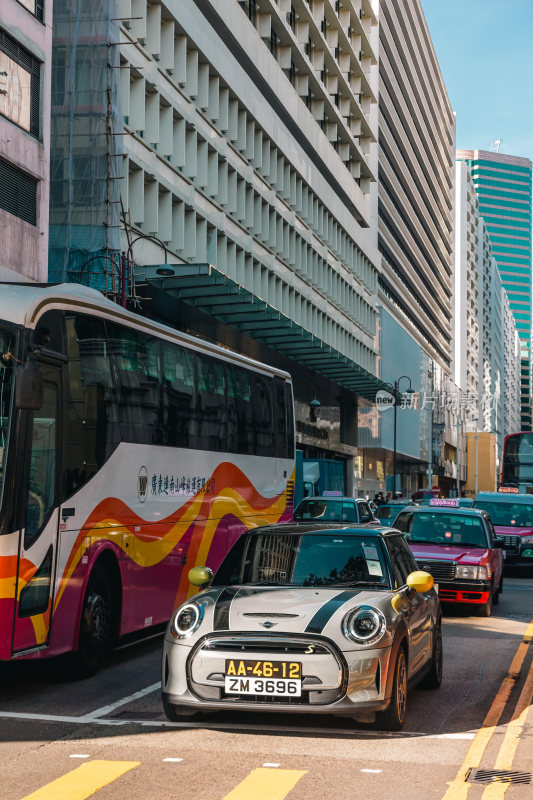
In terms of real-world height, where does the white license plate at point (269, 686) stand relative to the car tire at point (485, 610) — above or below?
above

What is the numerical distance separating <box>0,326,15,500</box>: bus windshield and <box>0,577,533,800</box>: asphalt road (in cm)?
210

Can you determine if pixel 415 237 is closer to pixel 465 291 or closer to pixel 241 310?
pixel 465 291

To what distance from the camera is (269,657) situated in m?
7.59

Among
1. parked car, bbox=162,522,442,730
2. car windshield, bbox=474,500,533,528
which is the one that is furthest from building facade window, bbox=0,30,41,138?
parked car, bbox=162,522,442,730

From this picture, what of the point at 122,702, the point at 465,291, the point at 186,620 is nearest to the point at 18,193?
the point at 122,702

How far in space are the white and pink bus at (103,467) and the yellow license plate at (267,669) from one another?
8.31 ft

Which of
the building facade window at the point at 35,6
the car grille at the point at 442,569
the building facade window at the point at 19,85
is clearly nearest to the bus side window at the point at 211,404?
the car grille at the point at 442,569

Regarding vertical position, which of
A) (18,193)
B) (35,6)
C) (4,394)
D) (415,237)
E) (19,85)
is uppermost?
(415,237)

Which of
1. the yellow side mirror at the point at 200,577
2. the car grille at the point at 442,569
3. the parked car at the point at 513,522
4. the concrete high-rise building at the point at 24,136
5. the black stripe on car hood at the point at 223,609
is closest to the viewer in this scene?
Answer: the black stripe on car hood at the point at 223,609

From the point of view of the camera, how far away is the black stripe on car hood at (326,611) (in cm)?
769

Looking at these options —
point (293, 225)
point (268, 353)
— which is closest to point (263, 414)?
point (268, 353)

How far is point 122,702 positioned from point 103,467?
9.19 feet

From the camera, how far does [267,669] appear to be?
24.9 feet

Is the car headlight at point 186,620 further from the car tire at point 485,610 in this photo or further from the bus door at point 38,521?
the car tire at point 485,610
